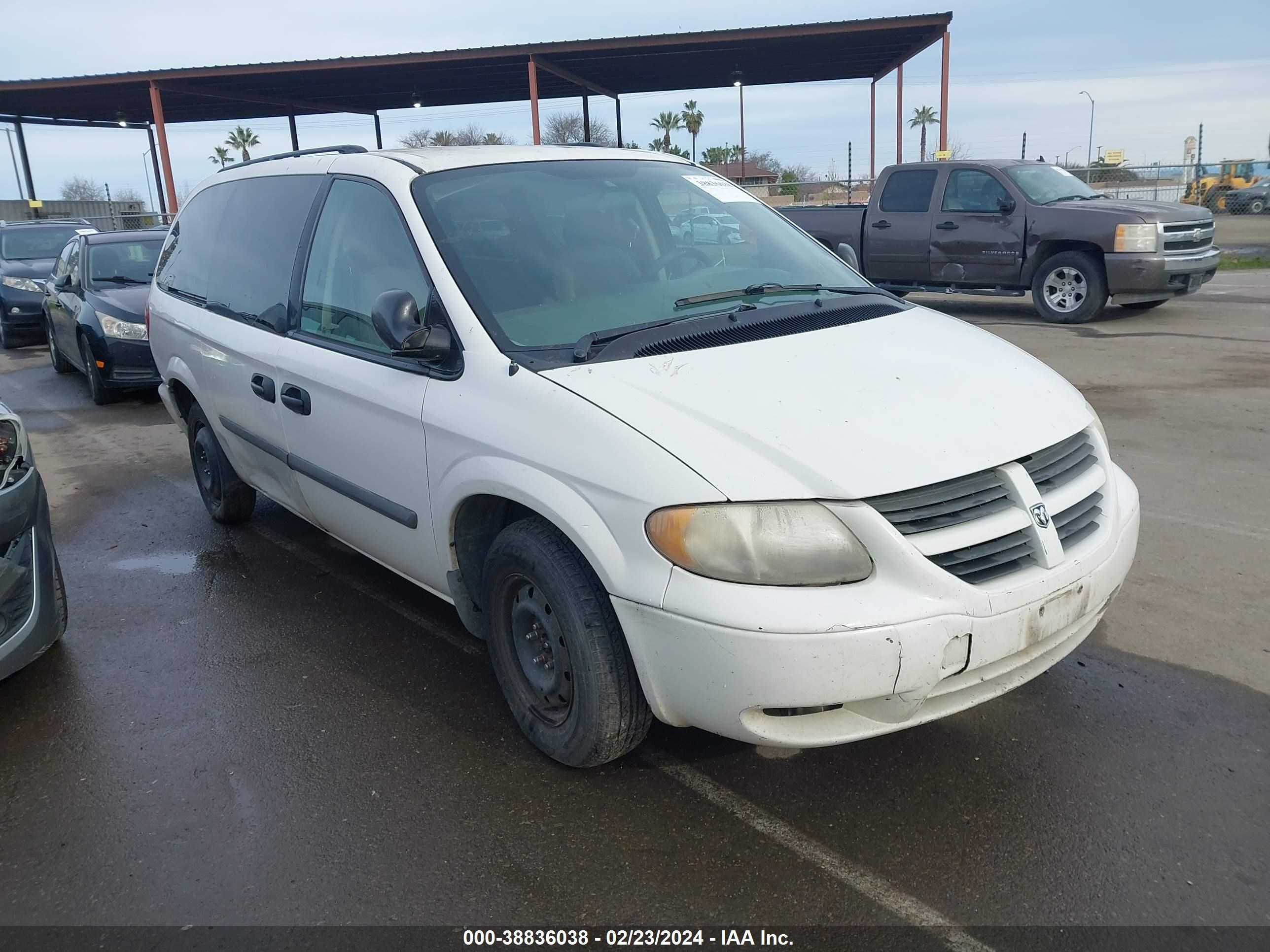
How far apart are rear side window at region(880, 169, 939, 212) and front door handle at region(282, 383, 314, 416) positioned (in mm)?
10417

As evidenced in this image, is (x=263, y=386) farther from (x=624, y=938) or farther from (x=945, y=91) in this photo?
(x=945, y=91)

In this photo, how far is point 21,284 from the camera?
14.5 m

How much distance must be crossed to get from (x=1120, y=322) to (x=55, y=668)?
1162 cm

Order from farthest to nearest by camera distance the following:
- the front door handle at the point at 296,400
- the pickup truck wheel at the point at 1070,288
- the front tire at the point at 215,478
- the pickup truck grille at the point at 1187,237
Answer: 1. the pickup truck wheel at the point at 1070,288
2. the pickup truck grille at the point at 1187,237
3. the front tire at the point at 215,478
4. the front door handle at the point at 296,400

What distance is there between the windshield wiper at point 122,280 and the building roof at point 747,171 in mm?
46571

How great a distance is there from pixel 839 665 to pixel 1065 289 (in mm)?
10956

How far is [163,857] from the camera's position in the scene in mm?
2814

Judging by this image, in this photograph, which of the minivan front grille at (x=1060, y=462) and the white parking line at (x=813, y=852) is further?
the minivan front grille at (x=1060, y=462)

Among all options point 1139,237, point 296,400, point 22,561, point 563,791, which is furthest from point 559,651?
point 1139,237

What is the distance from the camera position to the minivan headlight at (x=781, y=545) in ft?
8.20

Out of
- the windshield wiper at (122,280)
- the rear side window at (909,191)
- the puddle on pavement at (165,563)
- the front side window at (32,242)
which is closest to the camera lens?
the puddle on pavement at (165,563)

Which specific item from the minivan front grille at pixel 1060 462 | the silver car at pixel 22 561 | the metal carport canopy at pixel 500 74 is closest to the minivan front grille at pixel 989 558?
the minivan front grille at pixel 1060 462

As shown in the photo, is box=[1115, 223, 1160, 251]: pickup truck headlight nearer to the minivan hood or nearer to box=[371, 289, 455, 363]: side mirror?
the minivan hood

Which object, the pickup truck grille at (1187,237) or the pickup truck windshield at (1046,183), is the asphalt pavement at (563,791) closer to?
the pickup truck grille at (1187,237)
